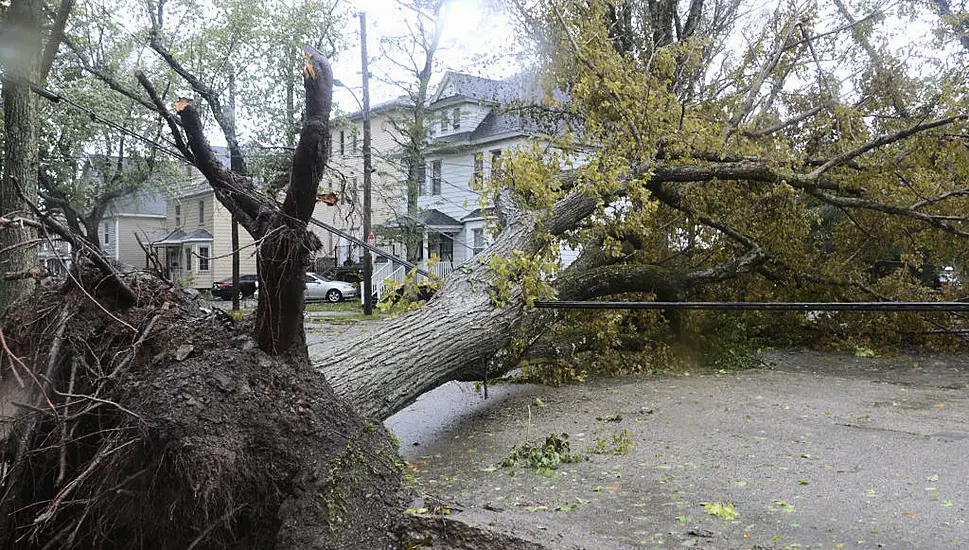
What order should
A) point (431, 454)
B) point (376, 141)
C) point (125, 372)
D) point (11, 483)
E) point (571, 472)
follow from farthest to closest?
point (376, 141) < point (431, 454) < point (571, 472) < point (125, 372) < point (11, 483)

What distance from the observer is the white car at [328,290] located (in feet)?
90.7

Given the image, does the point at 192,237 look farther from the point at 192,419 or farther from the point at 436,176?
the point at 192,419

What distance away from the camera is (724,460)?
16.4ft

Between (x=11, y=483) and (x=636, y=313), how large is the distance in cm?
716

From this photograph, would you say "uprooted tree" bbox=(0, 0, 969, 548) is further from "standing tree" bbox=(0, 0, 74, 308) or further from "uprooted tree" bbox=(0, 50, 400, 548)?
"standing tree" bbox=(0, 0, 74, 308)

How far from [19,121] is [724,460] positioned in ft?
26.9

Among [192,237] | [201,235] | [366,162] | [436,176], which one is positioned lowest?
[192,237]

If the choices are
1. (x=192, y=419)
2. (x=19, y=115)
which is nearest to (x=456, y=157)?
(x=19, y=115)

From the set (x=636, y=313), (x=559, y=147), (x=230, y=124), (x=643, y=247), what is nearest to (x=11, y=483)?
(x=559, y=147)

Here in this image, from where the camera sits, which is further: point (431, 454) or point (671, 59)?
point (671, 59)

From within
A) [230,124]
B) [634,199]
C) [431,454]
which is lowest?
[431,454]

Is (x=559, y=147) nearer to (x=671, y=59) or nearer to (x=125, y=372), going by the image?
(x=671, y=59)

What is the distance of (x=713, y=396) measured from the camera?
7.32 meters

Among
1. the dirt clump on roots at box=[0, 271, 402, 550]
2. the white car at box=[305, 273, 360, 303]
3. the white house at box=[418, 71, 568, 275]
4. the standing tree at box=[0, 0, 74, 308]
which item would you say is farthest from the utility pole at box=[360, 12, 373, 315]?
the dirt clump on roots at box=[0, 271, 402, 550]
